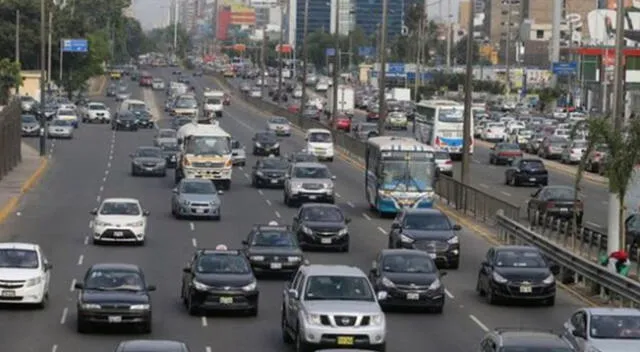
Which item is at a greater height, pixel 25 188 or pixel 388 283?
pixel 388 283

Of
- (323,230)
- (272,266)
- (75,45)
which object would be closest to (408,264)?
(272,266)

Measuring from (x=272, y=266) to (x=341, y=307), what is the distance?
11.2m

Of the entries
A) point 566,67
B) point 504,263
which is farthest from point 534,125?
point 504,263

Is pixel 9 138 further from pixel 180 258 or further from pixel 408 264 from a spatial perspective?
pixel 408 264

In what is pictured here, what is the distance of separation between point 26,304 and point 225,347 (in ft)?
21.3

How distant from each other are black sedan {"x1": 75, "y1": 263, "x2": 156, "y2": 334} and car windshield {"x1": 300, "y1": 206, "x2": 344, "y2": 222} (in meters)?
15.1

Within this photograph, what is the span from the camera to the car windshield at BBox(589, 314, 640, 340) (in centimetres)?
2538

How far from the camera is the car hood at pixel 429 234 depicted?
41.9 metres

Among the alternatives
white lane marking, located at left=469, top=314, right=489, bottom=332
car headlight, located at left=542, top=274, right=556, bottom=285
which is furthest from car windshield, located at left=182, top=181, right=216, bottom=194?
white lane marking, located at left=469, top=314, right=489, bottom=332

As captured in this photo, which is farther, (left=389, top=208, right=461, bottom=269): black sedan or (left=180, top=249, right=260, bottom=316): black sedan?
(left=389, top=208, right=461, bottom=269): black sedan

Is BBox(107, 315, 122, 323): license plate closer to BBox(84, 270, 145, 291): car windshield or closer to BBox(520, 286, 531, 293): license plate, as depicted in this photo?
BBox(84, 270, 145, 291): car windshield

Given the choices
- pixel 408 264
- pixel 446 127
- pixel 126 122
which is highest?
pixel 446 127

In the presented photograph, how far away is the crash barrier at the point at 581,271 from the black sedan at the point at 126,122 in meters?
59.1

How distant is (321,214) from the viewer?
45656 mm
